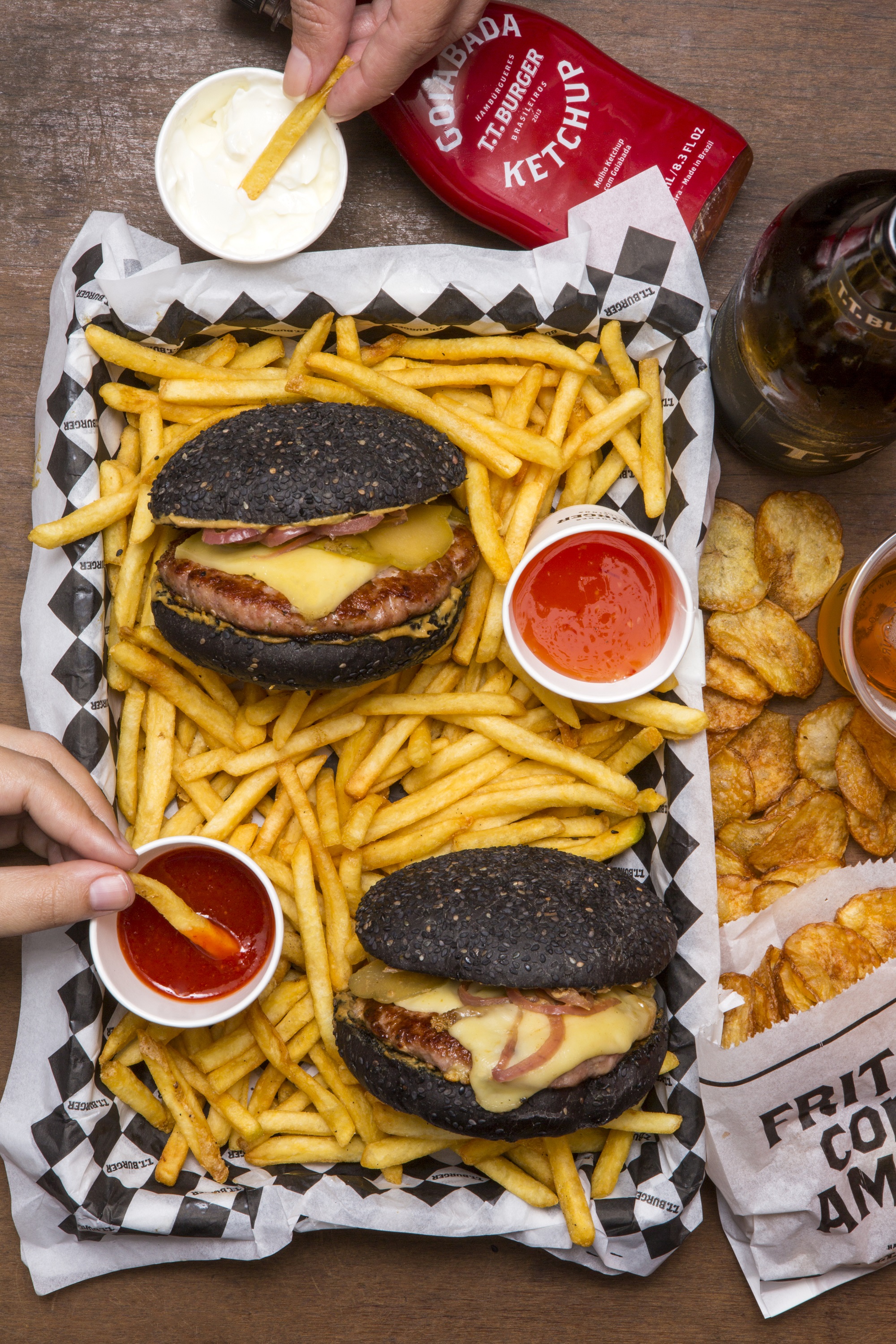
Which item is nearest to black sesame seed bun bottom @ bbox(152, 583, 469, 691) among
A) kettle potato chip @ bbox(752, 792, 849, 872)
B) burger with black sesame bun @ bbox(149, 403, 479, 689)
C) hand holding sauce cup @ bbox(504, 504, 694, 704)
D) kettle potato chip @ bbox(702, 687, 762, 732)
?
burger with black sesame bun @ bbox(149, 403, 479, 689)

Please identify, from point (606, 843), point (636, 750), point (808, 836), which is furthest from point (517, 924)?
point (808, 836)

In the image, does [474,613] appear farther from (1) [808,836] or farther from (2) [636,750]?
(1) [808,836]

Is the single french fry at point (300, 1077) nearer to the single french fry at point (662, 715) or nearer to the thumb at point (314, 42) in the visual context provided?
the single french fry at point (662, 715)

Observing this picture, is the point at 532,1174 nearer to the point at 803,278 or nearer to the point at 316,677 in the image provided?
the point at 316,677

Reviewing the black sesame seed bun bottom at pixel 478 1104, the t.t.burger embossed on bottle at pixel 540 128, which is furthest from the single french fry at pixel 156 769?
the t.t.burger embossed on bottle at pixel 540 128

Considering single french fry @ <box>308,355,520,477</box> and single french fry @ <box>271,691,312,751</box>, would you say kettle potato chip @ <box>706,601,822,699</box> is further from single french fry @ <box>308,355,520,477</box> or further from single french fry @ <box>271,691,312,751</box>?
single french fry @ <box>271,691,312,751</box>
